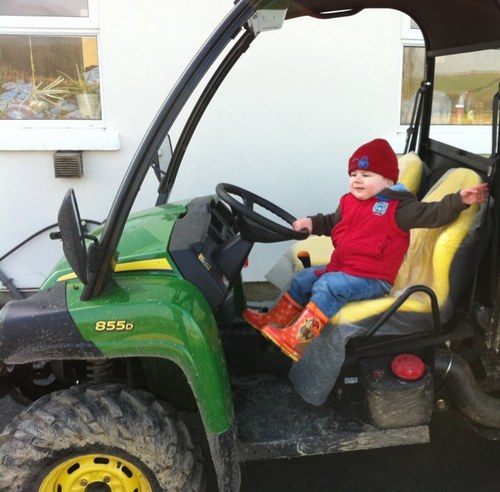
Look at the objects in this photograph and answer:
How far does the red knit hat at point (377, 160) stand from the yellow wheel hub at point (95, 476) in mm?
1536

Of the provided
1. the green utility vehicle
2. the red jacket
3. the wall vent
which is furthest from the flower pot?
the red jacket

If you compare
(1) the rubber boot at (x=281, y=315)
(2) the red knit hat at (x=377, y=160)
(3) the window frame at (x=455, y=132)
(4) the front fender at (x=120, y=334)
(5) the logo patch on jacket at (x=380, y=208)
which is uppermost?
(3) the window frame at (x=455, y=132)

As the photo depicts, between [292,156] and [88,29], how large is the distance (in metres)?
1.77

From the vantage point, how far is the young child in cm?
234

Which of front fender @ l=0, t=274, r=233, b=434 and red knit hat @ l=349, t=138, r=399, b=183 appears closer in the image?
front fender @ l=0, t=274, r=233, b=434

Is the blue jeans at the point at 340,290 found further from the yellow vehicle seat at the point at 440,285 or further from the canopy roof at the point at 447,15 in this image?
the canopy roof at the point at 447,15

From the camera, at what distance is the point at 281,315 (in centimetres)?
262

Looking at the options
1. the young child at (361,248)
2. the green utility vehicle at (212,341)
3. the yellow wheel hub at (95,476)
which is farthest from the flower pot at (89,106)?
A: the yellow wheel hub at (95,476)

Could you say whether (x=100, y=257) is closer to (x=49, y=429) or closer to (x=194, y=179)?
(x=49, y=429)

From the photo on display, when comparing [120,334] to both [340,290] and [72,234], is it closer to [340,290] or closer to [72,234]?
[72,234]

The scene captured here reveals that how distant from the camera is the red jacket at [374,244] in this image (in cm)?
249

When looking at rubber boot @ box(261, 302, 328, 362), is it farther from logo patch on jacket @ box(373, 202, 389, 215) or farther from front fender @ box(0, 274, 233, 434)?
logo patch on jacket @ box(373, 202, 389, 215)

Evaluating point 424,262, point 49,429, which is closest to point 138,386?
point 49,429

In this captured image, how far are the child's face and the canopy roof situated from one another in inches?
28.1
